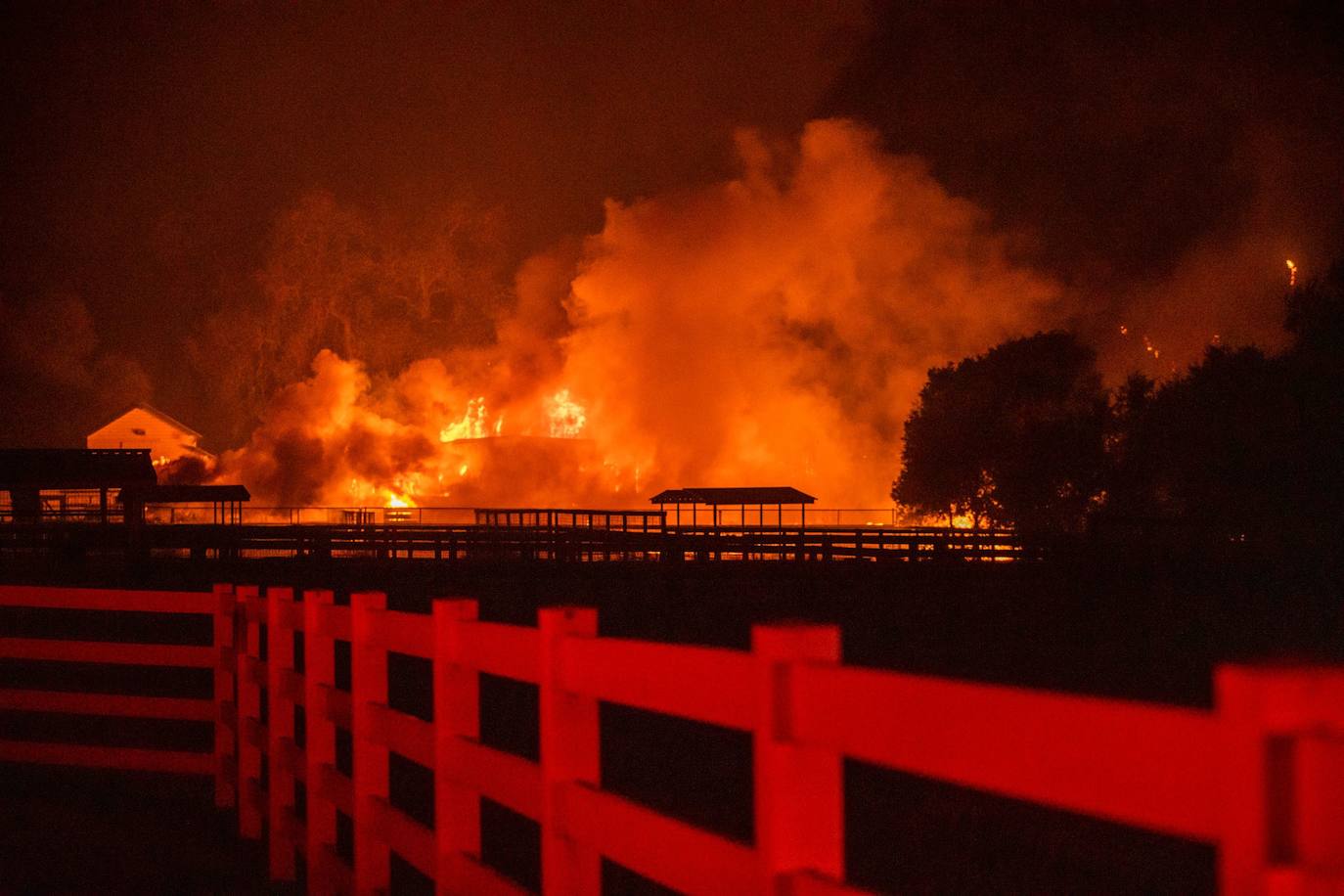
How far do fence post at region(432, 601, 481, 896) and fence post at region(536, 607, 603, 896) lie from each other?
1100 millimetres

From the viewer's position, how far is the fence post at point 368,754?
668 centimetres

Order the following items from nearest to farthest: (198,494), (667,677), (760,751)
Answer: (760,751)
(667,677)
(198,494)

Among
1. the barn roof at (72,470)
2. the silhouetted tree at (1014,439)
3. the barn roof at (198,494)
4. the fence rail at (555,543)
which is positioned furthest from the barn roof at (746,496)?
the barn roof at (72,470)

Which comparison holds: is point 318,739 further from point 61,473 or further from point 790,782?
point 61,473

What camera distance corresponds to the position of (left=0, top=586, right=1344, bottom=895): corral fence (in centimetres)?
200

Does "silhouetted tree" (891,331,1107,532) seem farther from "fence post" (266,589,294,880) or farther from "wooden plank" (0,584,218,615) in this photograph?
"fence post" (266,589,294,880)

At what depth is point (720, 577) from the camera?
96.3ft

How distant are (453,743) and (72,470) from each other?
172ft

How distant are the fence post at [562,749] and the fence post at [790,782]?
134 cm

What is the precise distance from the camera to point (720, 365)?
93.8 metres

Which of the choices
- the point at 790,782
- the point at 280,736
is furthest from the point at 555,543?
the point at 790,782

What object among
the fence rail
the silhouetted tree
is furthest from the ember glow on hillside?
the fence rail

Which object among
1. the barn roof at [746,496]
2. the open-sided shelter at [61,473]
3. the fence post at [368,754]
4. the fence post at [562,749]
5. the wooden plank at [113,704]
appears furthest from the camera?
the open-sided shelter at [61,473]

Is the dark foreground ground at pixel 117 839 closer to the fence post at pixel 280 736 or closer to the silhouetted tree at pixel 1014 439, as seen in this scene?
the fence post at pixel 280 736
